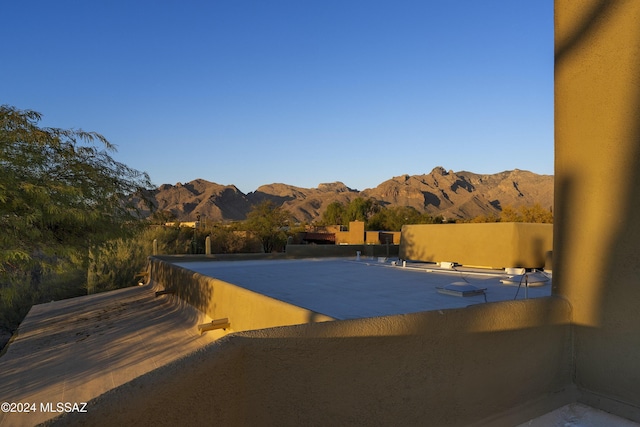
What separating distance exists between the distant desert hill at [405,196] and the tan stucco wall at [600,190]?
92584 millimetres

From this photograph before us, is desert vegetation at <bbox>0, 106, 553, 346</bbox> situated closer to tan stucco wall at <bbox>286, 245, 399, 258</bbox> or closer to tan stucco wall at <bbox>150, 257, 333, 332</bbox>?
tan stucco wall at <bbox>150, 257, 333, 332</bbox>

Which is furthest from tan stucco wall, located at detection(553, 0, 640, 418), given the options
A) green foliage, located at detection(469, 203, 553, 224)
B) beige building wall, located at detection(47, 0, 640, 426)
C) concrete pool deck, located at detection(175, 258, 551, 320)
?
green foliage, located at detection(469, 203, 553, 224)

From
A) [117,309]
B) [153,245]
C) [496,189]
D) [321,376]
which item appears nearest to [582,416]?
[321,376]

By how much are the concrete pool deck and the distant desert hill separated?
78.9 meters

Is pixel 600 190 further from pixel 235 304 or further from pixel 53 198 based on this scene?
pixel 53 198

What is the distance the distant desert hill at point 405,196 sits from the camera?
101875mm

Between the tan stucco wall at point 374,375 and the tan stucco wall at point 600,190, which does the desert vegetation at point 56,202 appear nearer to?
the tan stucco wall at point 374,375

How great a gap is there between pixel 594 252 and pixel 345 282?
1056cm

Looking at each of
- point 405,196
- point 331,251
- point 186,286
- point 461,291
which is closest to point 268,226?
point 331,251

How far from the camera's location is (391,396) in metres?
3.46

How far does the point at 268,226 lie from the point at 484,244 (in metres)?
32.5

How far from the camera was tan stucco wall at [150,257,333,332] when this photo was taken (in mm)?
6945

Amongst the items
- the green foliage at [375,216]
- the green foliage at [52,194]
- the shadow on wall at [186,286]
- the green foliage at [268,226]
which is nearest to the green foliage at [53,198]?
the green foliage at [52,194]

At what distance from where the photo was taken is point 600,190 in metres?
4.54
